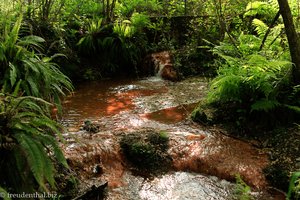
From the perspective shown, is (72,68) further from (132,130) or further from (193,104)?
(132,130)

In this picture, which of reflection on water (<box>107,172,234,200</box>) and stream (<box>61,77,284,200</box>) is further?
stream (<box>61,77,284,200</box>)

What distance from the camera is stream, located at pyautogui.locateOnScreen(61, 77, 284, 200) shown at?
13.5ft

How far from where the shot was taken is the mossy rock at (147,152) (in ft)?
15.1

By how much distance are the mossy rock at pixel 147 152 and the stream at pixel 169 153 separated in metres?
0.10

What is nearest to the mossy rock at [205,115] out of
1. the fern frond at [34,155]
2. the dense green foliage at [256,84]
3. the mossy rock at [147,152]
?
the dense green foliage at [256,84]

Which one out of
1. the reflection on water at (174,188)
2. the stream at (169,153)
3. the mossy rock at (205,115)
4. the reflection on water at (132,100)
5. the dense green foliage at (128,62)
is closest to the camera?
→ the dense green foliage at (128,62)

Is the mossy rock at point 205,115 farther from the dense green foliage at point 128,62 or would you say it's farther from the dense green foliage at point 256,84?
the dense green foliage at point 256,84

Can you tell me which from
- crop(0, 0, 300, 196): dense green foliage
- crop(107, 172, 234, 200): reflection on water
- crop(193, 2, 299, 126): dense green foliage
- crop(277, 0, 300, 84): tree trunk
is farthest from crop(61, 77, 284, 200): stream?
crop(277, 0, 300, 84): tree trunk

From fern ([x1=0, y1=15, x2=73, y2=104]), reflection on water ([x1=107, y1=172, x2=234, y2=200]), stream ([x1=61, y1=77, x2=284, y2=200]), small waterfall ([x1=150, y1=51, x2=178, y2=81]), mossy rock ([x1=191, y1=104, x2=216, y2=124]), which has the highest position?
fern ([x1=0, y1=15, x2=73, y2=104])

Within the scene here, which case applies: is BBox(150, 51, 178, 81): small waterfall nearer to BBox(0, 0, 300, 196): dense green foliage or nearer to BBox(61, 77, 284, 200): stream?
BBox(0, 0, 300, 196): dense green foliage

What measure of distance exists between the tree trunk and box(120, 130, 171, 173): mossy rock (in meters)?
2.17

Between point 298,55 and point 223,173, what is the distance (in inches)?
81.2

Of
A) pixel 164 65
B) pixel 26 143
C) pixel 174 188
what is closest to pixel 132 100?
pixel 164 65

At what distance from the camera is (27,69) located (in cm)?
470
